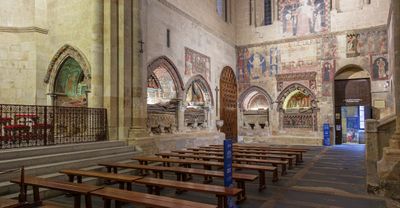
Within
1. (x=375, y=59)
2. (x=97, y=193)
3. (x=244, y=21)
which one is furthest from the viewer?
(x=244, y=21)

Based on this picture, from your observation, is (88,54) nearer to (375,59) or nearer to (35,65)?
(35,65)

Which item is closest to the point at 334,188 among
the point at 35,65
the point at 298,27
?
the point at 35,65

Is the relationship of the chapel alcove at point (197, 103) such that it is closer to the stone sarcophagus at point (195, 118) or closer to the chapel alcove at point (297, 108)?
the stone sarcophagus at point (195, 118)

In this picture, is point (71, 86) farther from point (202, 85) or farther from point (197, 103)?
point (202, 85)

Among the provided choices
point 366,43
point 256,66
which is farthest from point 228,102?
point 366,43

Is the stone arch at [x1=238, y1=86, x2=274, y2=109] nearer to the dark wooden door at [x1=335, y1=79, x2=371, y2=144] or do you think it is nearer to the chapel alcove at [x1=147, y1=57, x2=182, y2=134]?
the dark wooden door at [x1=335, y1=79, x2=371, y2=144]

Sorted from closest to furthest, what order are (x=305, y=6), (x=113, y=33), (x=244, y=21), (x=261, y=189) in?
(x=261, y=189), (x=113, y=33), (x=305, y=6), (x=244, y=21)

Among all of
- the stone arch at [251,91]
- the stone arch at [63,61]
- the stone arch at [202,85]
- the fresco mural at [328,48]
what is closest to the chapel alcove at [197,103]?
the stone arch at [202,85]

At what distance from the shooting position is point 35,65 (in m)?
11.3

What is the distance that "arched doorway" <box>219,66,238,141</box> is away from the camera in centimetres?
1747

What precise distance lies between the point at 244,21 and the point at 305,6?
12.3ft

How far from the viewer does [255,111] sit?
1883cm

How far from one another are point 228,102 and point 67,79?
9.59 m

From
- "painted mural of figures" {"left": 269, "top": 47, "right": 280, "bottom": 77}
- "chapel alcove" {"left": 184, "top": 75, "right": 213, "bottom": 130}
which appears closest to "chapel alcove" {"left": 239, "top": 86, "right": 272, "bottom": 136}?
"painted mural of figures" {"left": 269, "top": 47, "right": 280, "bottom": 77}
